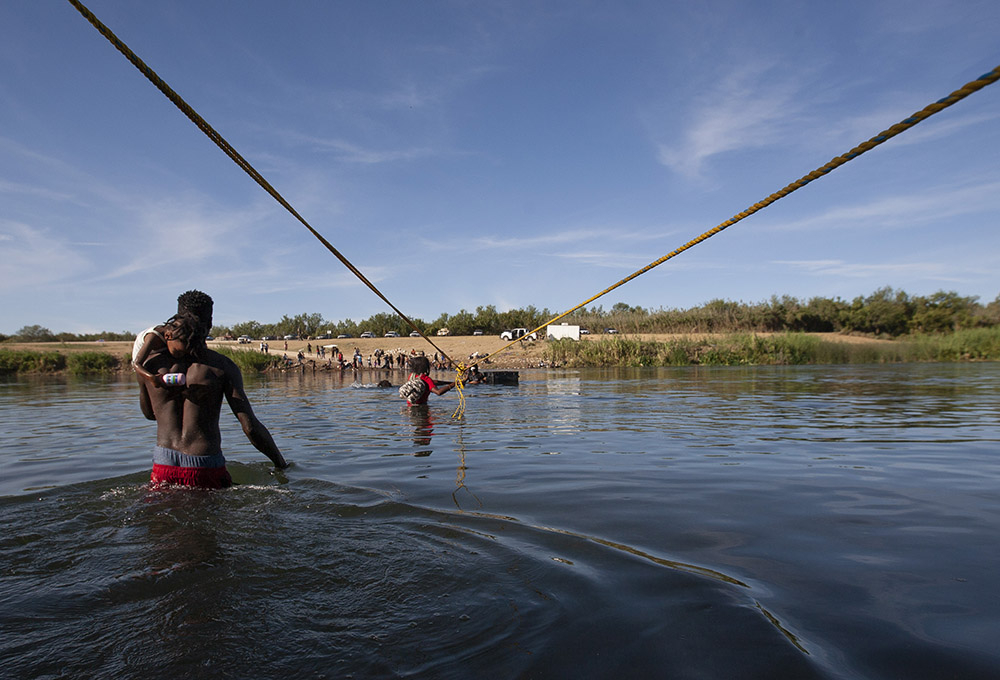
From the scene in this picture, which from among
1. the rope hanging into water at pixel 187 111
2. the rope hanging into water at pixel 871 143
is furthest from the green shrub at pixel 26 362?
the rope hanging into water at pixel 871 143

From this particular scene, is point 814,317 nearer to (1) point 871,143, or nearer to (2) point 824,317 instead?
(2) point 824,317

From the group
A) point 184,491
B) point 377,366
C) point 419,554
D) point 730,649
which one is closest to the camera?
point 730,649

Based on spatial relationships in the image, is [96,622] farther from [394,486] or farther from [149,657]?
[394,486]

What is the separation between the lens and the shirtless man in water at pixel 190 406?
5070 mm

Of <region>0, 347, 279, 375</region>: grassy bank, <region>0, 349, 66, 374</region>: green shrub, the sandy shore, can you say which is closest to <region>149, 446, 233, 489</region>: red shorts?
the sandy shore

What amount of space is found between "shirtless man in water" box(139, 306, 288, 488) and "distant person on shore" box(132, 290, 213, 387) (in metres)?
0.05

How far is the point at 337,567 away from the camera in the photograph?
12.2 ft

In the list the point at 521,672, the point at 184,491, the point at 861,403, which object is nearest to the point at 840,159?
the point at 521,672

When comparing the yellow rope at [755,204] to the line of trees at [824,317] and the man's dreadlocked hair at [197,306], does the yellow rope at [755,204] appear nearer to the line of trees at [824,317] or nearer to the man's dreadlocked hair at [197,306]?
the man's dreadlocked hair at [197,306]

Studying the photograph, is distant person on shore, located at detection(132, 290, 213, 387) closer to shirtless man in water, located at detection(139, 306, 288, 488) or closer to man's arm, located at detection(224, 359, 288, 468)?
shirtless man in water, located at detection(139, 306, 288, 488)

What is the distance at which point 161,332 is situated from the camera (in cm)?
505

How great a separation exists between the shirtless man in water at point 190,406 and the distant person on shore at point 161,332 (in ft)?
0.15

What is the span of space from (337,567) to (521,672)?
67.4 inches

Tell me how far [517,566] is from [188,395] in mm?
3444
